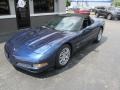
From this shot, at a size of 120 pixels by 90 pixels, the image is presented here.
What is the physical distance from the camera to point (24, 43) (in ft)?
11.6

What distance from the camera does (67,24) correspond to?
4527 millimetres

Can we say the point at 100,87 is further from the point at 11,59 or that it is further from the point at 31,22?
the point at 31,22

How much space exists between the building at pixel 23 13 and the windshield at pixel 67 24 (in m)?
3.97

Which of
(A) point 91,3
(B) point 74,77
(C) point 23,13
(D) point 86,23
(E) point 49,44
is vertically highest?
(A) point 91,3

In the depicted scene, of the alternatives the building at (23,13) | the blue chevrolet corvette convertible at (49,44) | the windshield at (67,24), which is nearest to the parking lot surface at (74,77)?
the blue chevrolet corvette convertible at (49,44)

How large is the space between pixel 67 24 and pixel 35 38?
127 cm

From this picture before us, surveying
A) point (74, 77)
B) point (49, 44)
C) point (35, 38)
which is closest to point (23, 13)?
point (35, 38)

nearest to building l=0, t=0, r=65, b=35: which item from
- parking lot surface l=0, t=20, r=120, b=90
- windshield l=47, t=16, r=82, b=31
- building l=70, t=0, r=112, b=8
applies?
windshield l=47, t=16, r=82, b=31

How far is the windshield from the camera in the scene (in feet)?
14.3

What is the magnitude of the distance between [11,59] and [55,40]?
1.17m

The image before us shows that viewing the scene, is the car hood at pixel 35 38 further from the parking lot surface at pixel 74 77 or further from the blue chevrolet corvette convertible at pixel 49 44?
the parking lot surface at pixel 74 77

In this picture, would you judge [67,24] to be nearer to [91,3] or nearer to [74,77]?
[74,77]

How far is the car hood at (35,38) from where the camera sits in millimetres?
3445

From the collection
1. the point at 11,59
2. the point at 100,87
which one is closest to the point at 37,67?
the point at 11,59
